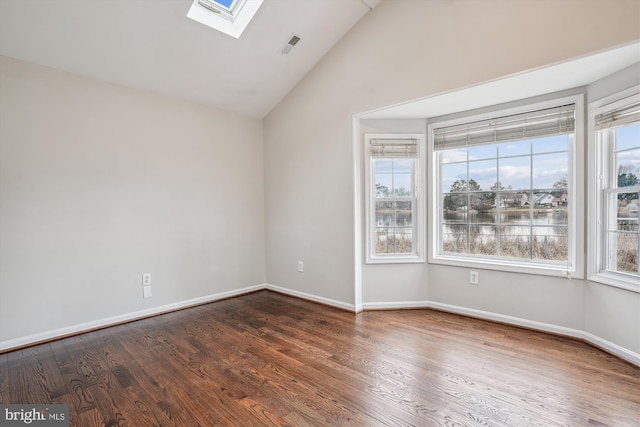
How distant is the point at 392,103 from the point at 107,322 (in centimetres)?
362

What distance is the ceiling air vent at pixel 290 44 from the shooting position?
3095 millimetres

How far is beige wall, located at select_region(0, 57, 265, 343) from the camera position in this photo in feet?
8.34

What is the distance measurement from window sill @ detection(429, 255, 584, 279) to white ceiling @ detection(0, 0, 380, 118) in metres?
2.77

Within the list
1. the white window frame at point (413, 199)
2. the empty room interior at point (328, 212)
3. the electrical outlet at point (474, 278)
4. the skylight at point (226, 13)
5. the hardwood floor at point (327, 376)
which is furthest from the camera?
the white window frame at point (413, 199)

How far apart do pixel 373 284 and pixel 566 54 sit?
2.59m

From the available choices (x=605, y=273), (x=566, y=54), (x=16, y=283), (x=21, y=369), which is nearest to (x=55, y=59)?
(x=16, y=283)

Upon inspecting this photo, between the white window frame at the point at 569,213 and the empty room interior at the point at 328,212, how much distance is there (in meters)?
0.02

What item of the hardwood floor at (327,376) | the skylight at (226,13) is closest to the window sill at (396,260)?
the hardwood floor at (327,376)

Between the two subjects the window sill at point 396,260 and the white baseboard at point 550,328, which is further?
the window sill at point 396,260

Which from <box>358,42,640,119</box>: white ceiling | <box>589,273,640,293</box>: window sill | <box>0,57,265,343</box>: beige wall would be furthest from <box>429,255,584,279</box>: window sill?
<box>0,57,265,343</box>: beige wall

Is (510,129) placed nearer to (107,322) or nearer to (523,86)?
(523,86)

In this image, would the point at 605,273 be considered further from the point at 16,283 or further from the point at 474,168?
the point at 16,283

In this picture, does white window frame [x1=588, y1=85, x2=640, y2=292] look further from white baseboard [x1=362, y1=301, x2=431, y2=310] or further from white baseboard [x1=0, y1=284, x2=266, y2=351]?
white baseboard [x1=0, y1=284, x2=266, y2=351]

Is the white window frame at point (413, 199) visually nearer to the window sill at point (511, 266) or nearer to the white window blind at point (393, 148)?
the white window blind at point (393, 148)
